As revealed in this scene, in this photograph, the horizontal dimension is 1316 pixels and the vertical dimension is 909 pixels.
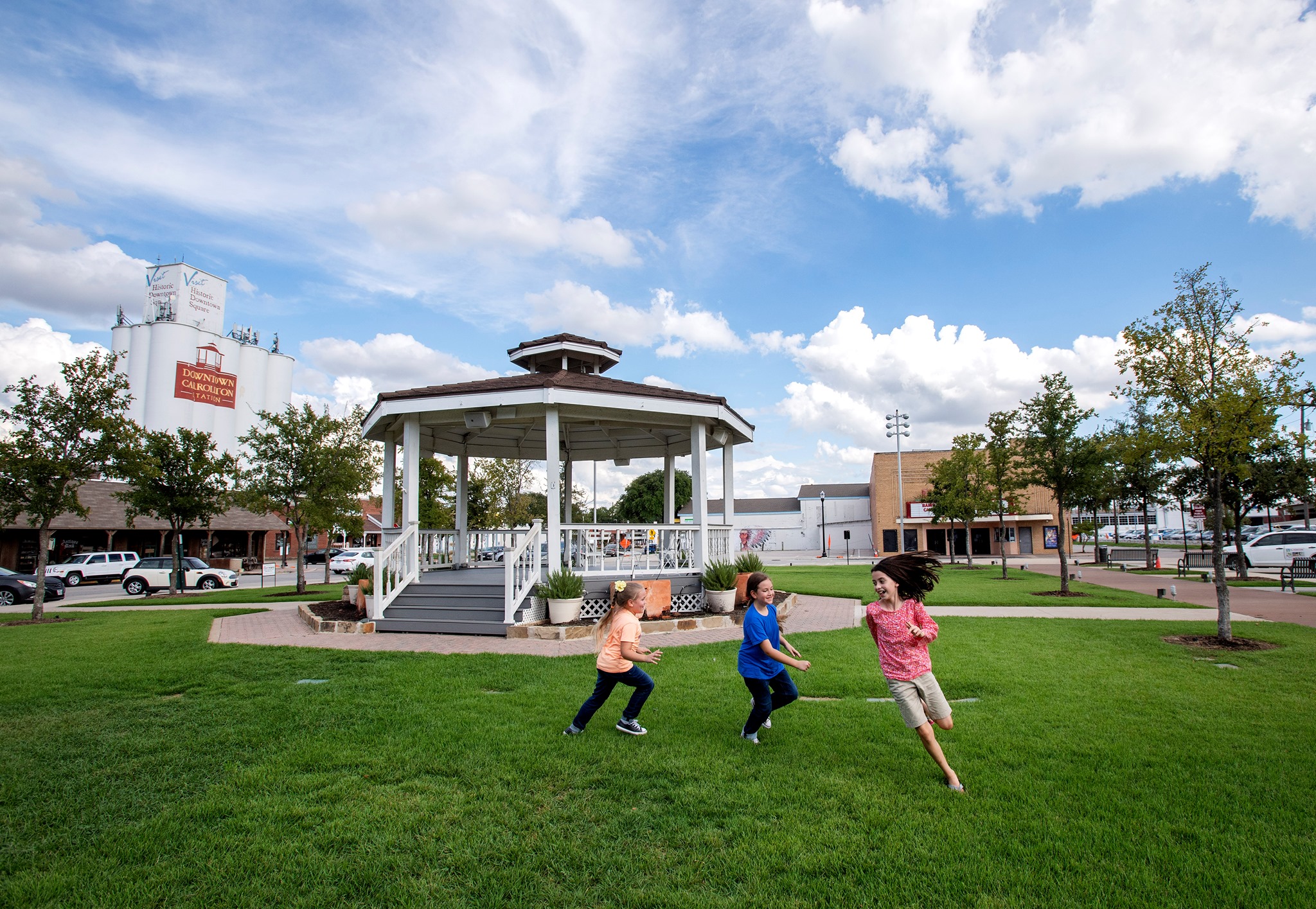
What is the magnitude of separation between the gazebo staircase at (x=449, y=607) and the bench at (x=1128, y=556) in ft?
99.1

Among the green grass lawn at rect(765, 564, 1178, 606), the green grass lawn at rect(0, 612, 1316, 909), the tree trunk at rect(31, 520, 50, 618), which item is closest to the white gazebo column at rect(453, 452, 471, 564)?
the green grass lawn at rect(0, 612, 1316, 909)

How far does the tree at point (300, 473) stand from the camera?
68.3ft

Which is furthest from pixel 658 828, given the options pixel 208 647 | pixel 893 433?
pixel 893 433

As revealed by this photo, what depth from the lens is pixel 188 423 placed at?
73000mm

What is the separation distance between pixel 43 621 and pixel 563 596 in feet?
39.9

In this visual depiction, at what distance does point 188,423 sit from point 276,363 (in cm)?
1308

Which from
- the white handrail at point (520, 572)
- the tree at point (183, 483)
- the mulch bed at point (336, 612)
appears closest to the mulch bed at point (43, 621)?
the mulch bed at point (336, 612)

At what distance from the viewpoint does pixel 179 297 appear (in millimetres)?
74938

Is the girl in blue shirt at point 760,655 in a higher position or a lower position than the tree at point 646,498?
lower

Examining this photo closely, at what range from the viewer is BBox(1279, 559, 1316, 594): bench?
1822 centimetres

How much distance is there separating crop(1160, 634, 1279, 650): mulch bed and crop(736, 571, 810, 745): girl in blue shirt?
7.49 meters

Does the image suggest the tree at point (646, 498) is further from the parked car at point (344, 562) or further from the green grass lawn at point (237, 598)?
the green grass lawn at point (237, 598)

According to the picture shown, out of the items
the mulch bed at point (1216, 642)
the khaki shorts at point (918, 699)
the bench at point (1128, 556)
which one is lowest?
the bench at point (1128, 556)

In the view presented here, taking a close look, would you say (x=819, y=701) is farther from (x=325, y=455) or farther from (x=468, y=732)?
(x=325, y=455)
